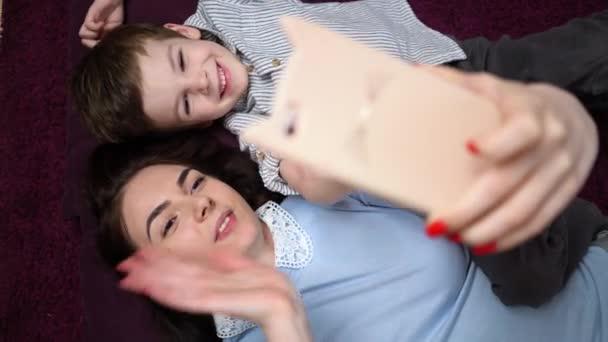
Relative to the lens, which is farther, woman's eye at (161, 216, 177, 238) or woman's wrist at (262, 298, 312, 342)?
Result: woman's eye at (161, 216, 177, 238)

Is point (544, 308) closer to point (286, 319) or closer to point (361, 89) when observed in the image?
point (286, 319)

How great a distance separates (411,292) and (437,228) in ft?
1.60

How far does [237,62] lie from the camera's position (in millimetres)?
1118

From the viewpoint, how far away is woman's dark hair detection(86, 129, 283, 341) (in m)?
1.01

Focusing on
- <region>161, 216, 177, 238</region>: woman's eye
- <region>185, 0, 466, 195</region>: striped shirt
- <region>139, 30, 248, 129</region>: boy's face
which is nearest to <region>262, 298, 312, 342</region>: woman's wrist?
<region>161, 216, 177, 238</region>: woman's eye

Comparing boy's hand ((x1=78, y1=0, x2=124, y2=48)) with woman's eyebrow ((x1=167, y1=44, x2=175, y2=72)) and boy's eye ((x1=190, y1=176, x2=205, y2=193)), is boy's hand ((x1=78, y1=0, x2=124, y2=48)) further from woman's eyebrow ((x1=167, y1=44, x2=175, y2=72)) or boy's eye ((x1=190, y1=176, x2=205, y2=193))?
boy's eye ((x1=190, y1=176, x2=205, y2=193))

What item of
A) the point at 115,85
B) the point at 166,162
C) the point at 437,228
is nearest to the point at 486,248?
the point at 437,228

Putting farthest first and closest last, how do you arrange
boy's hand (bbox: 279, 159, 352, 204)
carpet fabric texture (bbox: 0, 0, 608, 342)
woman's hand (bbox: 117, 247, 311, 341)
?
1. carpet fabric texture (bbox: 0, 0, 608, 342)
2. boy's hand (bbox: 279, 159, 352, 204)
3. woman's hand (bbox: 117, 247, 311, 341)

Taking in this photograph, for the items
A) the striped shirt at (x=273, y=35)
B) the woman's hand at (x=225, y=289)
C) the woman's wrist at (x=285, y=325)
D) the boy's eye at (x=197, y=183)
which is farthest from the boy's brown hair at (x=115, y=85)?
the woman's wrist at (x=285, y=325)

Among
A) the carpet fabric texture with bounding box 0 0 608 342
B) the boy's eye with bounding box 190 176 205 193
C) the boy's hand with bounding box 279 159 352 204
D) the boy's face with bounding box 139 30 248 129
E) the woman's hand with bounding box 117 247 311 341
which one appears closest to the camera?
the woman's hand with bounding box 117 247 311 341

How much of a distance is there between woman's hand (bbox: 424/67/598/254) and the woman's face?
0.47m

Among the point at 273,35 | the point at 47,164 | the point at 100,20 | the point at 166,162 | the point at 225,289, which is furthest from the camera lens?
the point at 47,164

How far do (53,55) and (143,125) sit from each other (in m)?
0.67

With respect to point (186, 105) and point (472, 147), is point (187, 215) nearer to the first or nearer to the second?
point (186, 105)
